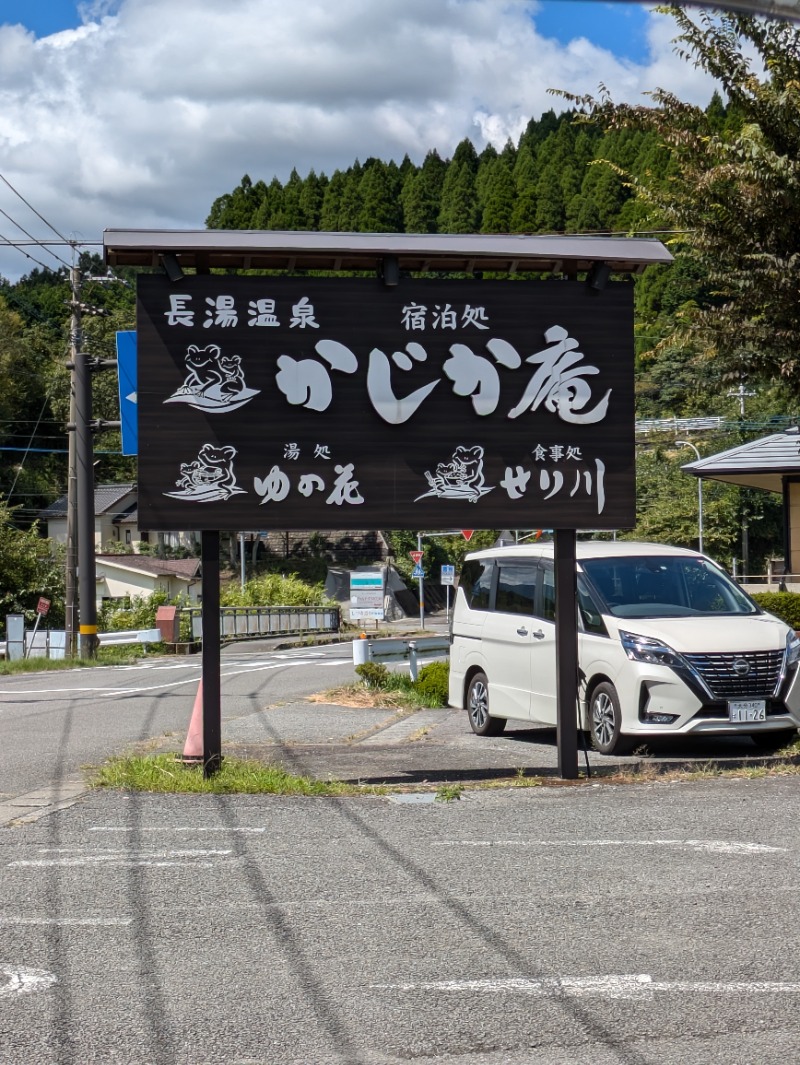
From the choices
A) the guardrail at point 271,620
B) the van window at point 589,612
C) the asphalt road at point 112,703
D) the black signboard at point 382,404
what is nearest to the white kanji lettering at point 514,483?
the black signboard at point 382,404

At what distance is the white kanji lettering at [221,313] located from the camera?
9.58 metres

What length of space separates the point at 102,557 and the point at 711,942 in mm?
60670

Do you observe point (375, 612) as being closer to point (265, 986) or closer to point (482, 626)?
point (482, 626)

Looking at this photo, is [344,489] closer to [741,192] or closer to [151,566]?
[741,192]

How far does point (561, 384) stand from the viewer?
9.78 metres

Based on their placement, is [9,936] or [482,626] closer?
[9,936]

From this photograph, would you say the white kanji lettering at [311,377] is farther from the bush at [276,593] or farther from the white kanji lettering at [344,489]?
the bush at [276,593]

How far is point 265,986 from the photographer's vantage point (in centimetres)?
470

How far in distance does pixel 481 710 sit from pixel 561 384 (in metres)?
4.60

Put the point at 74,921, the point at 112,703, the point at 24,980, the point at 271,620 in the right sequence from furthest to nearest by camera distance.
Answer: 1. the point at 271,620
2. the point at 112,703
3. the point at 74,921
4. the point at 24,980

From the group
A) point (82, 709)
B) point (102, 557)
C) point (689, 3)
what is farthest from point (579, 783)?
point (102, 557)

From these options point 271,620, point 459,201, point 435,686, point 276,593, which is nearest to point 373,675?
point 435,686

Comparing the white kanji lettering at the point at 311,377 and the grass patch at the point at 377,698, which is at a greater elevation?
the white kanji lettering at the point at 311,377

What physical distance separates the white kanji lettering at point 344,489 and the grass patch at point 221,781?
214 cm
